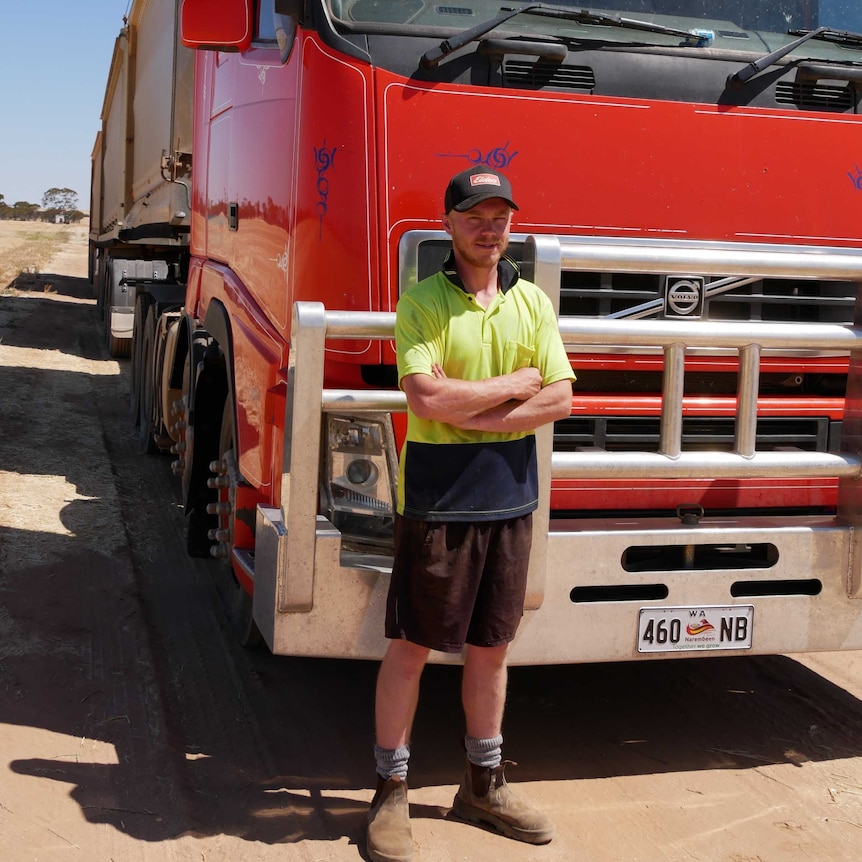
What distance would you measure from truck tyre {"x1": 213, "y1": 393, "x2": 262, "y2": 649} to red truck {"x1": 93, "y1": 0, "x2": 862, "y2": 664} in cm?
55

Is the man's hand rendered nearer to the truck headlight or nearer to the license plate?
the truck headlight

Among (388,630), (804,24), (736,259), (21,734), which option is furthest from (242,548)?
(804,24)

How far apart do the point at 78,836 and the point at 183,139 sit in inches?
220

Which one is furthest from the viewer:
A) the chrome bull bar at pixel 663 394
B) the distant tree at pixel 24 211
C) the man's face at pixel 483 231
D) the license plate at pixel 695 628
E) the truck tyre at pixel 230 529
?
the distant tree at pixel 24 211

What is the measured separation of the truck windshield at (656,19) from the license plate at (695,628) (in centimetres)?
188

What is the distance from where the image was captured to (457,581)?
10.4ft

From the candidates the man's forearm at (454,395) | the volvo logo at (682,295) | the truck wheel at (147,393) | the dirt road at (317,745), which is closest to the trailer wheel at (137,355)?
the truck wheel at (147,393)

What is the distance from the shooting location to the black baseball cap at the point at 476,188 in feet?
9.98

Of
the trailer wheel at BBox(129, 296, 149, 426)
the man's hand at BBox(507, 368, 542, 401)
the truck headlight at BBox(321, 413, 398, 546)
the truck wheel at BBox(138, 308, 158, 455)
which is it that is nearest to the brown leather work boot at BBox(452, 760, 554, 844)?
the truck headlight at BBox(321, 413, 398, 546)

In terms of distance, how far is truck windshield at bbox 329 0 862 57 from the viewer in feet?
11.9

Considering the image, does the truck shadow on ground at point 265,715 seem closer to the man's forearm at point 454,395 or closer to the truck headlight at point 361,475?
the truck headlight at point 361,475

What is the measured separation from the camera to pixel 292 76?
3.86 m

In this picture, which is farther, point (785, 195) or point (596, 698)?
point (596, 698)

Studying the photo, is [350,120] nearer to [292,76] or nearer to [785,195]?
[292,76]
